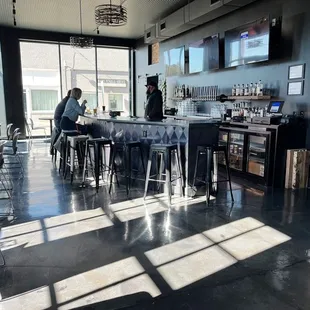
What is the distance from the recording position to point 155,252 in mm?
2666

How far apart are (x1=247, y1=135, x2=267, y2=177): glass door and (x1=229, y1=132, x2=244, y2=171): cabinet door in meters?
0.19

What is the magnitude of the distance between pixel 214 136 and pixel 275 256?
6.85 feet

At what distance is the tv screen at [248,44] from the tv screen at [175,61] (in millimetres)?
1771

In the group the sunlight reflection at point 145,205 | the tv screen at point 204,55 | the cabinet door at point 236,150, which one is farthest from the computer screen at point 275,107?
the sunlight reflection at point 145,205

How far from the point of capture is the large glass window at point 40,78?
32.7 feet

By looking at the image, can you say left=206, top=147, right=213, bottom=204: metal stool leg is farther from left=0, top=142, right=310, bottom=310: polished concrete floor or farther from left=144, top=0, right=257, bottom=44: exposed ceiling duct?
left=144, top=0, right=257, bottom=44: exposed ceiling duct

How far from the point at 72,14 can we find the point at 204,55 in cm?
366

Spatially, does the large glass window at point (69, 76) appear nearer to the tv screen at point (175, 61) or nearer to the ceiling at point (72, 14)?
the ceiling at point (72, 14)

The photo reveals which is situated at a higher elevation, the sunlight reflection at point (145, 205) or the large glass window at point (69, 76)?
the large glass window at point (69, 76)

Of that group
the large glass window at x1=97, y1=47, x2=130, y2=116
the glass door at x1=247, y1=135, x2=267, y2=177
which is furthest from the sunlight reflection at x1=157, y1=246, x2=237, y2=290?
the large glass window at x1=97, y1=47, x2=130, y2=116

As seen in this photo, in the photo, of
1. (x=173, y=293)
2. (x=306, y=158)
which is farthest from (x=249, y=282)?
(x=306, y=158)

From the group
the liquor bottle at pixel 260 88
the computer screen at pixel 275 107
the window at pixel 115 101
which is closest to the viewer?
the computer screen at pixel 275 107

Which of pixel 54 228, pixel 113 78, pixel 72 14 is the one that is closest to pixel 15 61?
pixel 72 14

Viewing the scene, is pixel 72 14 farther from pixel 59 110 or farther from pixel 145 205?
pixel 145 205
